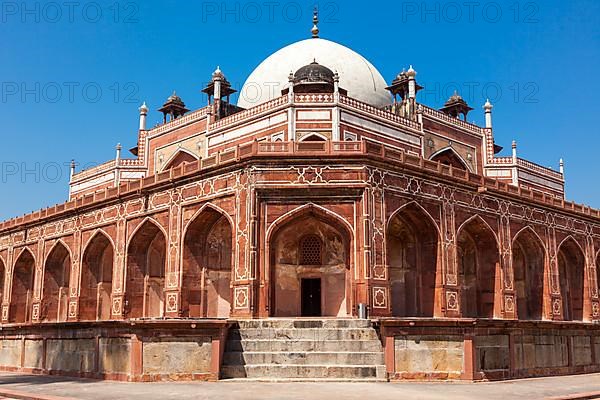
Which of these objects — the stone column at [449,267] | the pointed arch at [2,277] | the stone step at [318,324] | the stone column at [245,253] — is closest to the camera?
the stone step at [318,324]

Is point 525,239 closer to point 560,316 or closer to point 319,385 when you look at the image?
point 560,316

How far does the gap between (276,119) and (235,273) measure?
742cm

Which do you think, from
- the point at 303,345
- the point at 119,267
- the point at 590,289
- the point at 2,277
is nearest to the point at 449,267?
the point at 303,345

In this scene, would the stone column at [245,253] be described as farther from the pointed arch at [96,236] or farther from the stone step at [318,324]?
the pointed arch at [96,236]

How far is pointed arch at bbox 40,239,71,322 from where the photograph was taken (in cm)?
2834

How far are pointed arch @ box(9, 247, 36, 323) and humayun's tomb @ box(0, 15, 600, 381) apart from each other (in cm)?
8

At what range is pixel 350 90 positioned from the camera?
99.5 feet

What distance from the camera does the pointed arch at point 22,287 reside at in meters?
30.5

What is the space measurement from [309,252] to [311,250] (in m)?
0.09

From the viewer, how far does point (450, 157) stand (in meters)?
29.1

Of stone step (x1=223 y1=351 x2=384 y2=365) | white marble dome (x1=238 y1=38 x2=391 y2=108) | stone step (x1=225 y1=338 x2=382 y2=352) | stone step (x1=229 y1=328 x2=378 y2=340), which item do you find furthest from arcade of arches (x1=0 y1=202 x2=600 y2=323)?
white marble dome (x1=238 y1=38 x2=391 y2=108)

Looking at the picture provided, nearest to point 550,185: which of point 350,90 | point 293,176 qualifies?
point 350,90

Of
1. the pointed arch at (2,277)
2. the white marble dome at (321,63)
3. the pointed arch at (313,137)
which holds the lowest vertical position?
the pointed arch at (2,277)

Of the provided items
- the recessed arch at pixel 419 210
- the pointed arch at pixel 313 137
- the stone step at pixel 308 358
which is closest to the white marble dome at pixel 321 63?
the pointed arch at pixel 313 137
